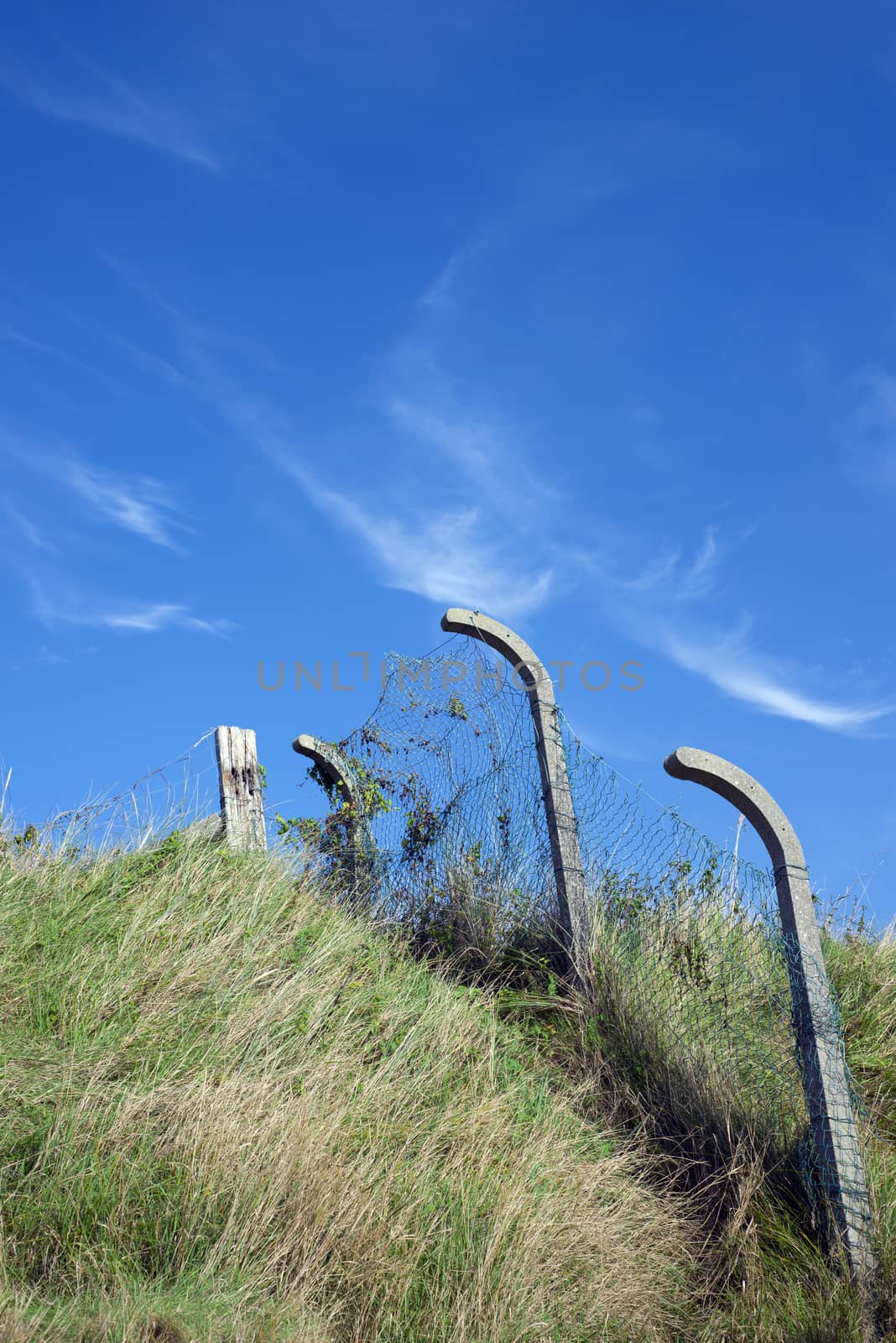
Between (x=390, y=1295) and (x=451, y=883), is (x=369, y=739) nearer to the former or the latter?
(x=451, y=883)

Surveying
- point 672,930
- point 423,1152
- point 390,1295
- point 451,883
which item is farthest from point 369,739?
point 390,1295

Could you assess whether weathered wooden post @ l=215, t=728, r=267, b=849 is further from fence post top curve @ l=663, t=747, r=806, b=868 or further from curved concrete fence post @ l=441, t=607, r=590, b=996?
fence post top curve @ l=663, t=747, r=806, b=868

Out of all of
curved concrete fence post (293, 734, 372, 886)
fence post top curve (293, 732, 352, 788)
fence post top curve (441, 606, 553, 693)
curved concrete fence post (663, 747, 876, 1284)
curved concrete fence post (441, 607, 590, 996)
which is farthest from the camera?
fence post top curve (293, 732, 352, 788)

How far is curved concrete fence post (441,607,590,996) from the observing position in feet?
21.5

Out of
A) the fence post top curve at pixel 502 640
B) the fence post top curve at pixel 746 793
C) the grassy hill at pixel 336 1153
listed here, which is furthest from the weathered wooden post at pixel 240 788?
the fence post top curve at pixel 746 793

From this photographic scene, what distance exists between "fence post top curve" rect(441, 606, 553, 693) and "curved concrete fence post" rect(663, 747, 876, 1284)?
5.22 ft

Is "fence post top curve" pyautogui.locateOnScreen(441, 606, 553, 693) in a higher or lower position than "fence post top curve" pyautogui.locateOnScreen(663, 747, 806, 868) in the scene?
higher

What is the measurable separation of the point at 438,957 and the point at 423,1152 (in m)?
2.46

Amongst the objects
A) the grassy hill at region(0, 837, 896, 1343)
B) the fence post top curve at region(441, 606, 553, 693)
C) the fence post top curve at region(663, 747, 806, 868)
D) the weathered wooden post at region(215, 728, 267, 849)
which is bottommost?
the grassy hill at region(0, 837, 896, 1343)

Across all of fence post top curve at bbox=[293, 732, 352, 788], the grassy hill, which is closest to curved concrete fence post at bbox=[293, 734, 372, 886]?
fence post top curve at bbox=[293, 732, 352, 788]

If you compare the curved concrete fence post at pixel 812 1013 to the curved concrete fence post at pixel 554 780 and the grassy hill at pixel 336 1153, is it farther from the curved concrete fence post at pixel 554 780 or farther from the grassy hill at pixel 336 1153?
the curved concrete fence post at pixel 554 780

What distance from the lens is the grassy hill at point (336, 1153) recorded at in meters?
3.84

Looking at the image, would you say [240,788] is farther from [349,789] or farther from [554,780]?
[554,780]

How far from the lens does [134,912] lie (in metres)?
6.24
